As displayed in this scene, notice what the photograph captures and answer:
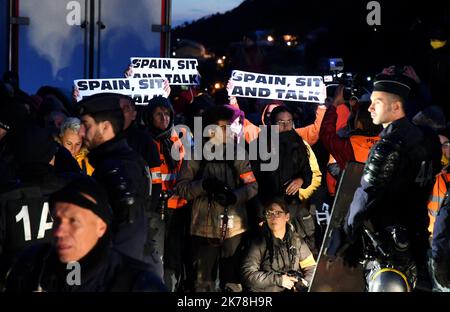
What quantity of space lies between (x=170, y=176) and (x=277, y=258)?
1.75 metres

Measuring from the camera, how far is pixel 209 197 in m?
9.48

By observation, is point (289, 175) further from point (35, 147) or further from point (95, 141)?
point (35, 147)

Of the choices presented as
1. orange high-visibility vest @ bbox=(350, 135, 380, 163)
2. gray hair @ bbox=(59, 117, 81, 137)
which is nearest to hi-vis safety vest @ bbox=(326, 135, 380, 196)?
orange high-visibility vest @ bbox=(350, 135, 380, 163)

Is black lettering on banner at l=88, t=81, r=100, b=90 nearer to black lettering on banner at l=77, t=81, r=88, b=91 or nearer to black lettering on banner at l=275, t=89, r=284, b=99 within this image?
black lettering on banner at l=77, t=81, r=88, b=91

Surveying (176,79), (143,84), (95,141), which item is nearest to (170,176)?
(143,84)

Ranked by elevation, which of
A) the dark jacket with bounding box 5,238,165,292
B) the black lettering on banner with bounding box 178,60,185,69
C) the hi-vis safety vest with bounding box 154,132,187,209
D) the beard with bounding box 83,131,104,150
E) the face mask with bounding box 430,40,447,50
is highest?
the face mask with bounding box 430,40,447,50

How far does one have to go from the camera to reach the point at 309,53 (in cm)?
2033

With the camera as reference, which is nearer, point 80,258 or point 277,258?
point 80,258

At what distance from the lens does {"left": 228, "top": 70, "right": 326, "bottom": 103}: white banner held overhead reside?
37.8 feet

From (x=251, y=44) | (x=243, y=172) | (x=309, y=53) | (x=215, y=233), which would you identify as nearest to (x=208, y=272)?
(x=215, y=233)

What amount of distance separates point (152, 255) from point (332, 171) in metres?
4.79

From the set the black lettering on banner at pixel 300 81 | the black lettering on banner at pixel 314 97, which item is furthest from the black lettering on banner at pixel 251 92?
the black lettering on banner at pixel 314 97

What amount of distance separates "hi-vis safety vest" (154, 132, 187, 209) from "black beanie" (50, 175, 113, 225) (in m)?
4.71
